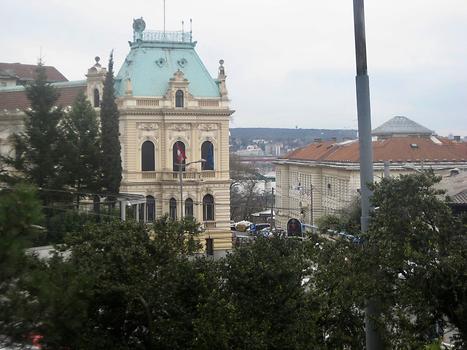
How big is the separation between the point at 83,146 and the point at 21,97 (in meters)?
13.9

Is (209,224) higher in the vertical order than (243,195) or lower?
lower

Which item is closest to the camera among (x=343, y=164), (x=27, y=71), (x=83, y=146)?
(x=83, y=146)

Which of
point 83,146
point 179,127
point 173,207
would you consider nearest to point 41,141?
point 83,146

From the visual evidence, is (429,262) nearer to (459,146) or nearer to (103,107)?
(103,107)

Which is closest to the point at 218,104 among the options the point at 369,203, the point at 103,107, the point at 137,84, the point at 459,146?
the point at 137,84

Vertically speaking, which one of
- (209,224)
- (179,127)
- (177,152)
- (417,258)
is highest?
(179,127)

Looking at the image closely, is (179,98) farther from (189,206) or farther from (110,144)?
(110,144)

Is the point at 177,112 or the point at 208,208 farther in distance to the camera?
the point at 208,208

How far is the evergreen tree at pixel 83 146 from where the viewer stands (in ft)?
116

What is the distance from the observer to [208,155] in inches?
1778

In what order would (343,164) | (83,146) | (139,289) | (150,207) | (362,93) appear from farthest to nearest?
1. (343,164)
2. (150,207)
3. (83,146)
4. (139,289)
5. (362,93)

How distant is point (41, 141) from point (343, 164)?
33.8 metres

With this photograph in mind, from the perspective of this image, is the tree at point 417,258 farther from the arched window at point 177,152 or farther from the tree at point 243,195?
the tree at point 243,195

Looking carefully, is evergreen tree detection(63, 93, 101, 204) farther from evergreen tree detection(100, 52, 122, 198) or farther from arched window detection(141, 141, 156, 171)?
arched window detection(141, 141, 156, 171)
